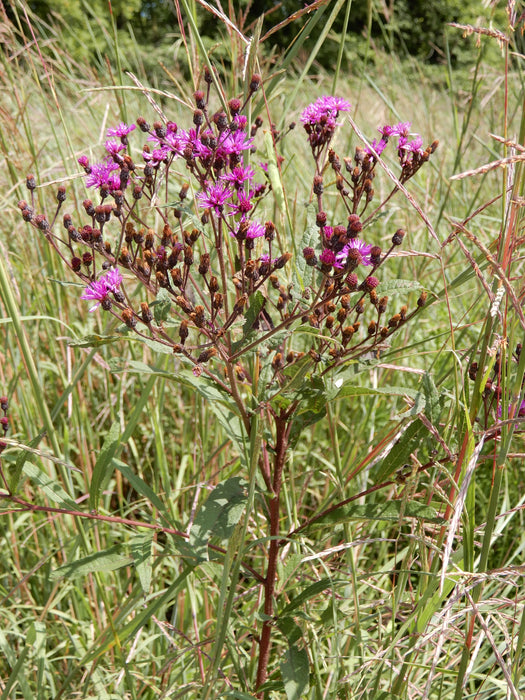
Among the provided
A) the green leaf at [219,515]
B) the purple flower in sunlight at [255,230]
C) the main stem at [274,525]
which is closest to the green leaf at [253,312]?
the purple flower in sunlight at [255,230]

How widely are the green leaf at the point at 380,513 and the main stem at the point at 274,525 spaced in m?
0.09

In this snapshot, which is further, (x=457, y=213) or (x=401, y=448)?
(x=457, y=213)

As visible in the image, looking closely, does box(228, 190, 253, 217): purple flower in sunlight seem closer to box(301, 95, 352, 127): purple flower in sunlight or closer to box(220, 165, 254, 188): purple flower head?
box(220, 165, 254, 188): purple flower head

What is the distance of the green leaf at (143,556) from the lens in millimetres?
1185

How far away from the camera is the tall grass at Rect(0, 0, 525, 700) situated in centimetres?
117

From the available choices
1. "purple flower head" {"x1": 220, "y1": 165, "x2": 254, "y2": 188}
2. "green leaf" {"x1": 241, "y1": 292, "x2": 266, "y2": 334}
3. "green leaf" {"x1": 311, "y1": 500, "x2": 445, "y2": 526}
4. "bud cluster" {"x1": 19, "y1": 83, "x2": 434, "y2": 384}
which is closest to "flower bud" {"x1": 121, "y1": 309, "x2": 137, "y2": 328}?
"bud cluster" {"x1": 19, "y1": 83, "x2": 434, "y2": 384}

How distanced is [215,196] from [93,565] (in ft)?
2.47

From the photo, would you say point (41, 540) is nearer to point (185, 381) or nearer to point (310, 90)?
point (185, 381)

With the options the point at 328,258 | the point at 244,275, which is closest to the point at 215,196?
the point at 244,275

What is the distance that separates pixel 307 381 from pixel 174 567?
905 mm

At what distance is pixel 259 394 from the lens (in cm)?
135

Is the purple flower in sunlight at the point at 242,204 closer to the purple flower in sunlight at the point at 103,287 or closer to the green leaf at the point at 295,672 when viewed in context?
the purple flower in sunlight at the point at 103,287

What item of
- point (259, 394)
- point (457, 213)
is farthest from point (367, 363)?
point (457, 213)

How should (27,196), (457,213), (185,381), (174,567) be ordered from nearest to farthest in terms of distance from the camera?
(185,381)
(174,567)
(27,196)
(457,213)
